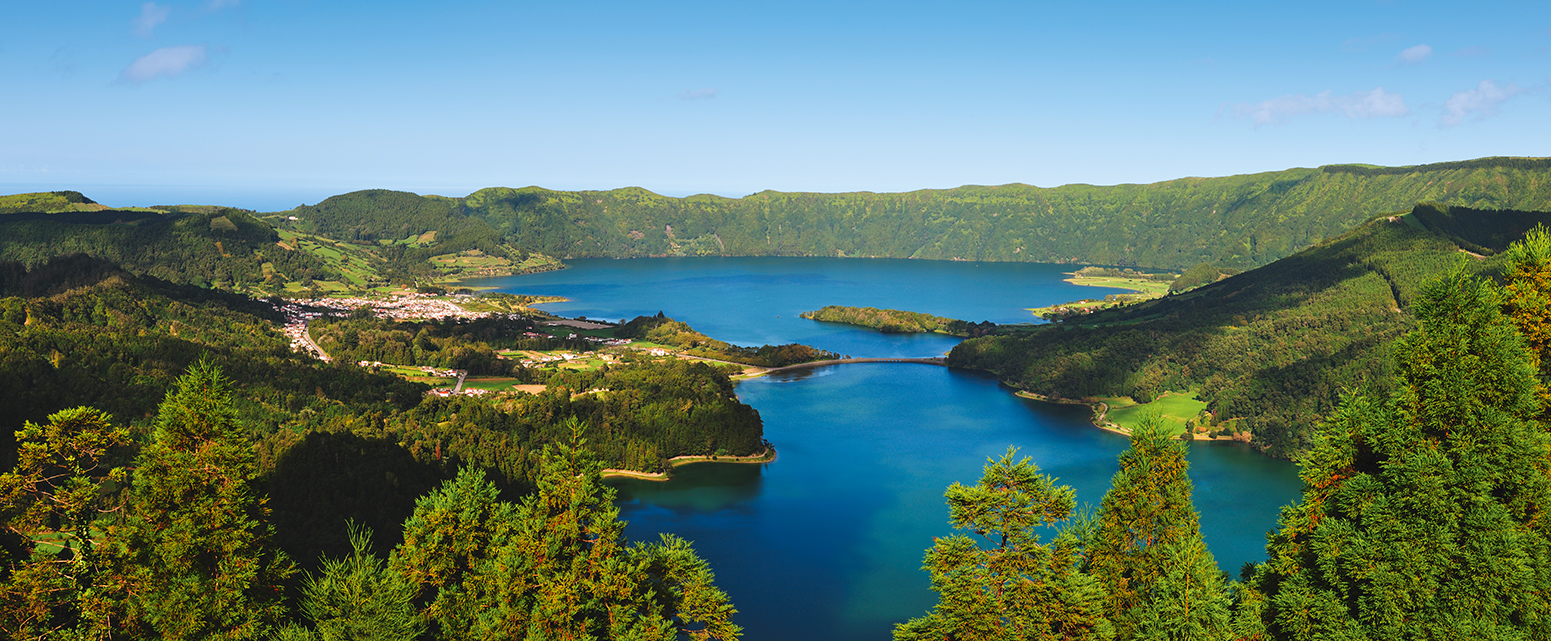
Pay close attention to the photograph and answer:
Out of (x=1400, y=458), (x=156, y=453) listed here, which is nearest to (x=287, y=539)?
(x=156, y=453)

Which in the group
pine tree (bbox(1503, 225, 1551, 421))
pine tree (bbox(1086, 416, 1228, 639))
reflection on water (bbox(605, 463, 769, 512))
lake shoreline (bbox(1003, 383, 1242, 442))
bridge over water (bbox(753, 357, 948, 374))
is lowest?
reflection on water (bbox(605, 463, 769, 512))

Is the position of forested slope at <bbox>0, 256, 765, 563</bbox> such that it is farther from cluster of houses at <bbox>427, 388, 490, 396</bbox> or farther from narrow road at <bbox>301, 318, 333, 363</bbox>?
narrow road at <bbox>301, 318, 333, 363</bbox>

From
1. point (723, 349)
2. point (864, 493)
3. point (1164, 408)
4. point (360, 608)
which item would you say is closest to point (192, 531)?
point (360, 608)

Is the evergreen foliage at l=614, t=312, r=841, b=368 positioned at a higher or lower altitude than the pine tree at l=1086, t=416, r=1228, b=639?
lower

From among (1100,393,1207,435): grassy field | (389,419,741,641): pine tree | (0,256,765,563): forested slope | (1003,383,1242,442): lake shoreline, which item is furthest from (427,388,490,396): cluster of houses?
(389,419,741,641): pine tree

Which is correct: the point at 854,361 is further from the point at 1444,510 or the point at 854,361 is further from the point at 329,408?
the point at 1444,510
